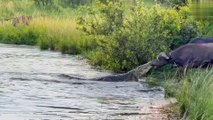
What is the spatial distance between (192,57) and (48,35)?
12.0 metres

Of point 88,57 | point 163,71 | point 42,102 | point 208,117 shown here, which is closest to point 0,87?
point 42,102

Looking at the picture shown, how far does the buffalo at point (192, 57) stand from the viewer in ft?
47.5

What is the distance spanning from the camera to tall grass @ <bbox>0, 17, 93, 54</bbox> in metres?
24.2

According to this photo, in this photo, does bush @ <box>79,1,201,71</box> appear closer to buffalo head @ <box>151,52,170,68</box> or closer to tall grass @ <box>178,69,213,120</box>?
buffalo head @ <box>151,52,170,68</box>

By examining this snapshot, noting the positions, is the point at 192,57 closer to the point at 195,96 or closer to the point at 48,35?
the point at 195,96

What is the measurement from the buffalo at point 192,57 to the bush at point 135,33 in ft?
9.50

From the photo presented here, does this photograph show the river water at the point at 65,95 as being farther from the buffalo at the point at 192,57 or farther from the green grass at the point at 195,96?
the buffalo at the point at 192,57

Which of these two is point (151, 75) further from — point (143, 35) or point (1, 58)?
point (1, 58)

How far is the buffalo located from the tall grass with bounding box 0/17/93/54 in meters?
8.16

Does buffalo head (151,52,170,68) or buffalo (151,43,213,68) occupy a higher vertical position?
buffalo (151,43,213,68)

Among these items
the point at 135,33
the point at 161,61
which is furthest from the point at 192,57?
the point at 135,33

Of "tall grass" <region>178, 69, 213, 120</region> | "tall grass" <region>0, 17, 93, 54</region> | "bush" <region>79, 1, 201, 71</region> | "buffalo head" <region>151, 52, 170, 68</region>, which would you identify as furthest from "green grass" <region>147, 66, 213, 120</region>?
"tall grass" <region>0, 17, 93, 54</region>

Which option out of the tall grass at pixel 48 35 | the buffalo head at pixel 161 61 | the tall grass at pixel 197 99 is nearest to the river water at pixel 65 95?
the buffalo head at pixel 161 61

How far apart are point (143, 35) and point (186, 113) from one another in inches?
309
